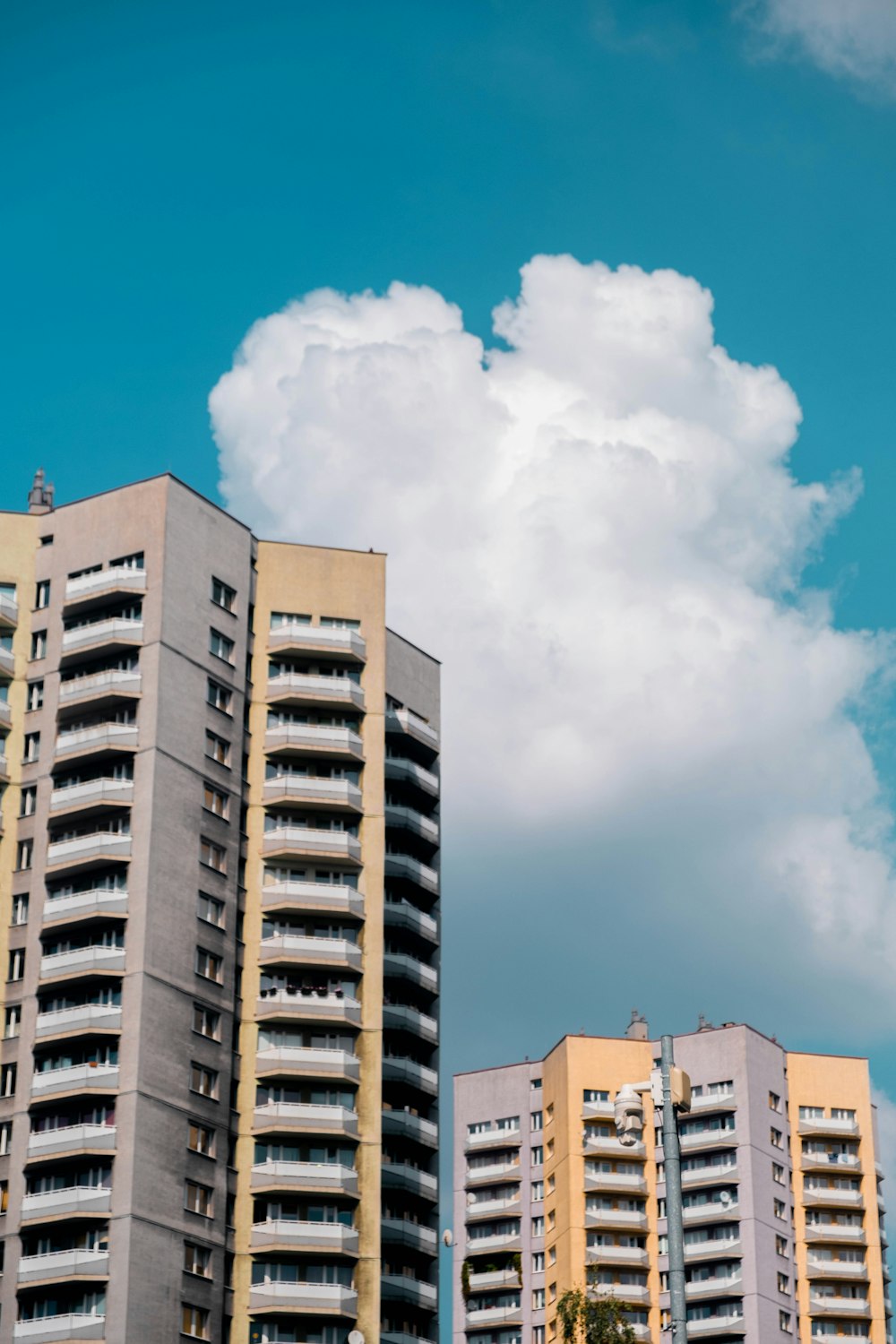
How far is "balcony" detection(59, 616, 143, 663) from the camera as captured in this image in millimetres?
97312

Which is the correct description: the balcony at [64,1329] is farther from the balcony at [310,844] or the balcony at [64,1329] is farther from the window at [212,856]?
the balcony at [310,844]

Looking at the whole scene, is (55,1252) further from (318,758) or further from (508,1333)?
(508,1333)

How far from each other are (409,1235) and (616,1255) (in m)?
45.8

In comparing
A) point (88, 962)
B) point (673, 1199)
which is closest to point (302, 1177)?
point (88, 962)

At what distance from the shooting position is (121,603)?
327 feet

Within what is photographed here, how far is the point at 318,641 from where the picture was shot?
343 ft

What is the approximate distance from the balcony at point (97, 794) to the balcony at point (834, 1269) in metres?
74.0

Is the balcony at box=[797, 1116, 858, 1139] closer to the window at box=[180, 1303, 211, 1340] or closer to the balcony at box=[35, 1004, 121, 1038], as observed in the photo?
the window at box=[180, 1303, 211, 1340]

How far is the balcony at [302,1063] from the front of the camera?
315 ft

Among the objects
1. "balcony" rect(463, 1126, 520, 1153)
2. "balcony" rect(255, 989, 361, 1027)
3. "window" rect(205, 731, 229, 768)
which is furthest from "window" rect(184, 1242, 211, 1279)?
"balcony" rect(463, 1126, 520, 1153)

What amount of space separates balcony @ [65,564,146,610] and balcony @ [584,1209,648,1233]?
217 ft

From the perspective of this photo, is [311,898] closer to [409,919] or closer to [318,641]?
[409,919]

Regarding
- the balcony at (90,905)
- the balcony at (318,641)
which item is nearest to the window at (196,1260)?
the balcony at (90,905)

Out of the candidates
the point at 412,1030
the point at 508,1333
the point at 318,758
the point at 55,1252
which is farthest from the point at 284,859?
the point at 508,1333
